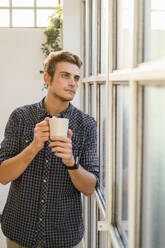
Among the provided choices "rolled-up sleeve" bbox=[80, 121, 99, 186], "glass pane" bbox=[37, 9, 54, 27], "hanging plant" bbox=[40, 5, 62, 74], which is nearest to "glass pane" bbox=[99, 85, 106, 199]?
"rolled-up sleeve" bbox=[80, 121, 99, 186]

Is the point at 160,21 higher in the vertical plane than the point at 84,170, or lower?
higher

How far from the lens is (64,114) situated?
1.92 metres

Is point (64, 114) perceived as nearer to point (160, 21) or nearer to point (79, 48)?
point (160, 21)

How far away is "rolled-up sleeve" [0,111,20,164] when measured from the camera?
1850 mm

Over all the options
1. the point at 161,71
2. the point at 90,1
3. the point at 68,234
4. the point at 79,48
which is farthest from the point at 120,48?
the point at 79,48

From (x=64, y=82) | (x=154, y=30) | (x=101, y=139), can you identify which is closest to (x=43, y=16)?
(x=101, y=139)

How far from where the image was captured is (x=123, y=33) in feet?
4.64

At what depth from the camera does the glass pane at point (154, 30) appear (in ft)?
2.99

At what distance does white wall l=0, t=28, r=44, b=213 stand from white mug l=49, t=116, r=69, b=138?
9.88 feet

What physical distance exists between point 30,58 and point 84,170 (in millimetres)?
2930

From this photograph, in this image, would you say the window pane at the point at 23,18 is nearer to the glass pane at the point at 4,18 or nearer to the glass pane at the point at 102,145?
the glass pane at the point at 4,18

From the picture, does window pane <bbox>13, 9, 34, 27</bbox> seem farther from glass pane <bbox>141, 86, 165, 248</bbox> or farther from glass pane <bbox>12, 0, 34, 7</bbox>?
glass pane <bbox>141, 86, 165, 248</bbox>

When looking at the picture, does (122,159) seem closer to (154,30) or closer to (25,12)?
(154,30)

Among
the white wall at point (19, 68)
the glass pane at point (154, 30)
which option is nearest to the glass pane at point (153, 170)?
the glass pane at point (154, 30)
